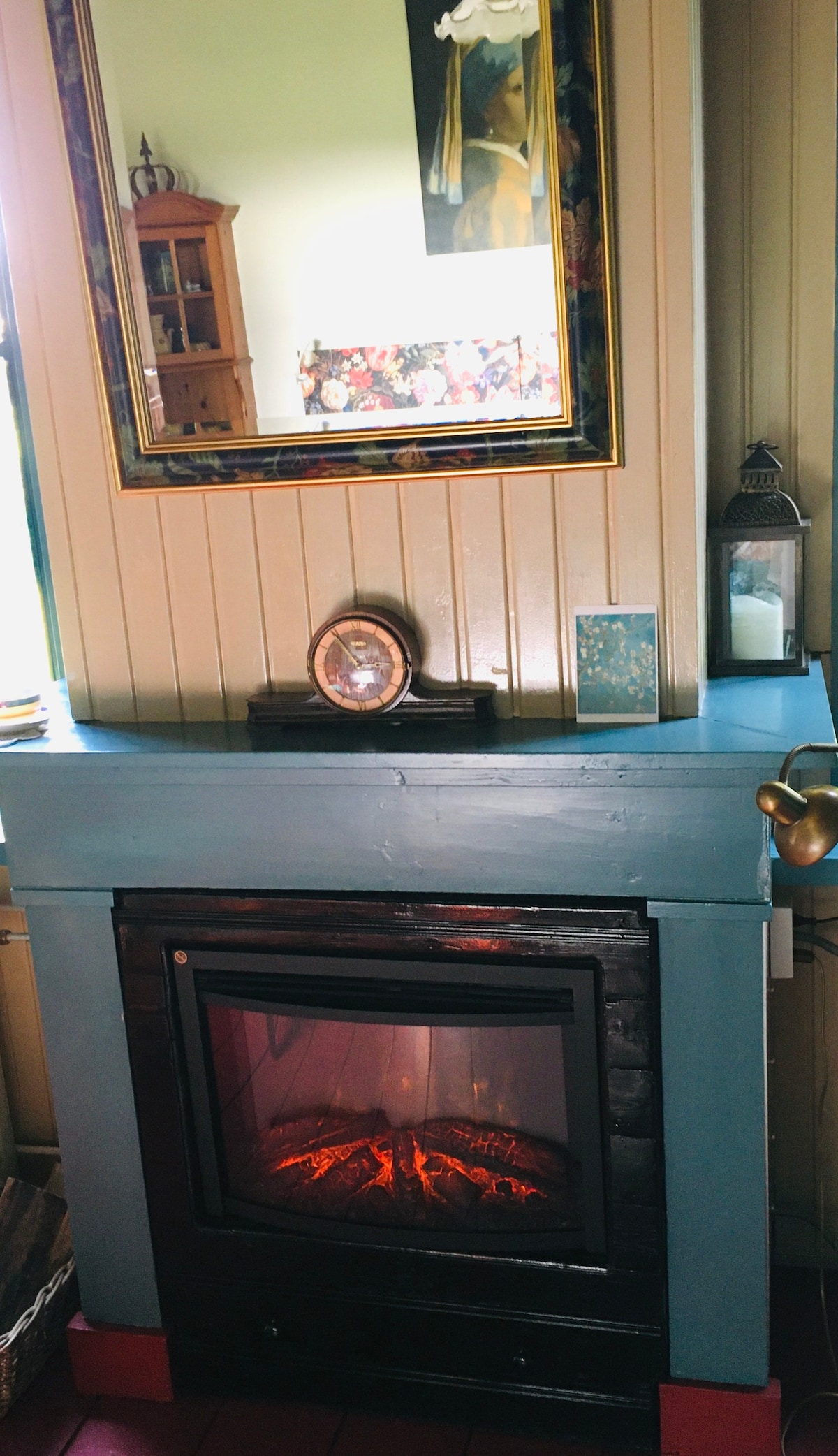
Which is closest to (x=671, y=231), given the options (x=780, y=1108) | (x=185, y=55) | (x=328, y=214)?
(x=328, y=214)

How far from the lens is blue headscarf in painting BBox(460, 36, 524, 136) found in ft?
5.52

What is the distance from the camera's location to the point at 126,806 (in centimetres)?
197

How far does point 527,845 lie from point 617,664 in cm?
30

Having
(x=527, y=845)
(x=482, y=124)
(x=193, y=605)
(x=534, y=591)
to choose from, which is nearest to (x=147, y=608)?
(x=193, y=605)

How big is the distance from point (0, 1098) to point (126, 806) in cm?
100

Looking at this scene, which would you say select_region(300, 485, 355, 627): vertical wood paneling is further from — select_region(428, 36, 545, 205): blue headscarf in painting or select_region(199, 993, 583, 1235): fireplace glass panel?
select_region(199, 993, 583, 1235): fireplace glass panel

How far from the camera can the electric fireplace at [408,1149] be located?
73.8 inches

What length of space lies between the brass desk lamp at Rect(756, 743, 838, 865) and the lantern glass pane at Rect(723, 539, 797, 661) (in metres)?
0.77

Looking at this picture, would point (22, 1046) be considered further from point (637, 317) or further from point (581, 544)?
point (637, 317)

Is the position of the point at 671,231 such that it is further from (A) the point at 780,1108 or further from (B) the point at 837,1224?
(B) the point at 837,1224

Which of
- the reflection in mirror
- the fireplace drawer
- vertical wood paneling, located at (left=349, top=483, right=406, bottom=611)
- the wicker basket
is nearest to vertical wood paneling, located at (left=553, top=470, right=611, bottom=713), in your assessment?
the reflection in mirror

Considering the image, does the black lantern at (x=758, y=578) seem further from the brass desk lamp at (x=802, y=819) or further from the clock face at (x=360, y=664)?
the brass desk lamp at (x=802, y=819)

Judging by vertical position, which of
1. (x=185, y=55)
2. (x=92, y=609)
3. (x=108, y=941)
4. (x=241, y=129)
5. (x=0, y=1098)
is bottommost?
(x=0, y=1098)

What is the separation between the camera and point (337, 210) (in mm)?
1806
